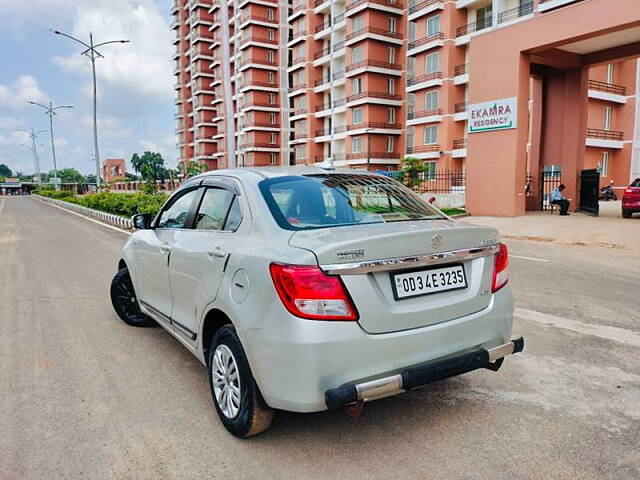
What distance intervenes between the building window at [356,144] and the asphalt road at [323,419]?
146 ft

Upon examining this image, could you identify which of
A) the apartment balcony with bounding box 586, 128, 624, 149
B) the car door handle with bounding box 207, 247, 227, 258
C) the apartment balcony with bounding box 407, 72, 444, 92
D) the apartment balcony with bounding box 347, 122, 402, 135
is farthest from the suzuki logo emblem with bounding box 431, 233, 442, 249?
the apartment balcony with bounding box 347, 122, 402, 135

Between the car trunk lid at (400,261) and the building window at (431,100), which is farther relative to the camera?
the building window at (431,100)

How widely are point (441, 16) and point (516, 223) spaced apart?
30567 mm

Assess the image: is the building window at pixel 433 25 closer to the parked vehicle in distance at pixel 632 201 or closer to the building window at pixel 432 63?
the building window at pixel 432 63

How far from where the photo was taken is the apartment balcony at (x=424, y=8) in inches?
1583

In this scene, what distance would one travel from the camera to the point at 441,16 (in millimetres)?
40438

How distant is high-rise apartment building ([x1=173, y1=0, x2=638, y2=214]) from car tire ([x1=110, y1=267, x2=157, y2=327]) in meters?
16.1

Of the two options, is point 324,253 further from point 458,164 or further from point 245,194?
point 458,164

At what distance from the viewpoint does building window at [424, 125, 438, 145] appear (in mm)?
41438

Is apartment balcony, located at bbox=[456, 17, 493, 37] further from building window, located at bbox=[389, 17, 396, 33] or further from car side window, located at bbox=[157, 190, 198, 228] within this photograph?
car side window, located at bbox=[157, 190, 198, 228]

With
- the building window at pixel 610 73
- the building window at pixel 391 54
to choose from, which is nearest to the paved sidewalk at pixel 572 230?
the building window at pixel 610 73

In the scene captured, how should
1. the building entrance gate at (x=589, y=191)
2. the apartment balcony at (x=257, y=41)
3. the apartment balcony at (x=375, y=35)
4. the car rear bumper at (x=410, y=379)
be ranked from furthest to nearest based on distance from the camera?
the apartment balcony at (x=257, y=41)
the apartment balcony at (x=375, y=35)
the building entrance gate at (x=589, y=191)
the car rear bumper at (x=410, y=379)

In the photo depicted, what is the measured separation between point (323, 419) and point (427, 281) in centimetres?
115

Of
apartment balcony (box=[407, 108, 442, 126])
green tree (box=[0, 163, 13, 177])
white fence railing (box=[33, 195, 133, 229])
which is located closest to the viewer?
white fence railing (box=[33, 195, 133, 229])
